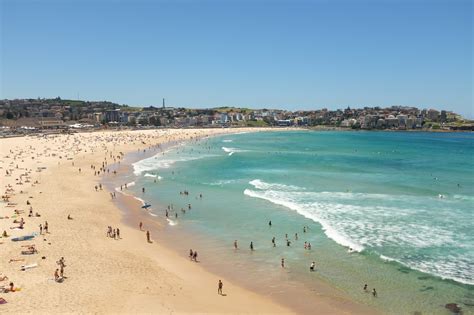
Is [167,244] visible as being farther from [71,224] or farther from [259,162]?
[259,162]

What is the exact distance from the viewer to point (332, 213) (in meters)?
29.0

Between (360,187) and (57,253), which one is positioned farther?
(360,187)

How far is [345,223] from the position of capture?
86.6ft

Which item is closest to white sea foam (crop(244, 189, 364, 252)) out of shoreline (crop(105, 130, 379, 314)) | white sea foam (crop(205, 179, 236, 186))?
white sea foam (crop(205, 179, 236, 186))

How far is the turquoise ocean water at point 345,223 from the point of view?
59.6 ft

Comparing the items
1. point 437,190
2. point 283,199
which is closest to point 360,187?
point 437,190

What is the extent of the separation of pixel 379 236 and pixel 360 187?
606 inches

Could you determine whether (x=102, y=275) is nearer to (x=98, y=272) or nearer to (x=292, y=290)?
(x=98, y=272)

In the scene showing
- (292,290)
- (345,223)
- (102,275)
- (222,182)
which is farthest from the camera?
(222,182)

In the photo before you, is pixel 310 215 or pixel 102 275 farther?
pixel 310 215

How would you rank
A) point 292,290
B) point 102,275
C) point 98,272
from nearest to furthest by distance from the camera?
point 292,290, point 102,275, point 98,272

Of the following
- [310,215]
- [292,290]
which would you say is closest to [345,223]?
[310,215]

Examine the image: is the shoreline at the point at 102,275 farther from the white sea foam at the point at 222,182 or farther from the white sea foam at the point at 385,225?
the white sea foam at the point at 222,182

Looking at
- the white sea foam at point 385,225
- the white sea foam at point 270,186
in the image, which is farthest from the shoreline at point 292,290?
the white sea foam at point 270,186
